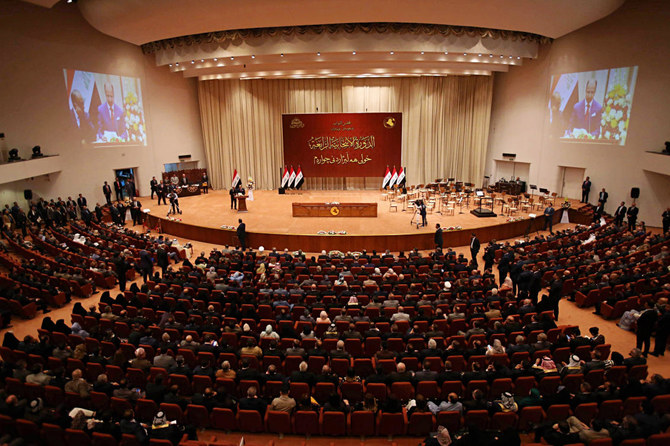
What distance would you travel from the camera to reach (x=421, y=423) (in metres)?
5.82

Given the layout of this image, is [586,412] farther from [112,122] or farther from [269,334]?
[112,122]

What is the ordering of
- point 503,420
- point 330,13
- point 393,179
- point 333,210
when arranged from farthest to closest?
point 393,179 → point 333,210 → point 330,13 → point 503,420

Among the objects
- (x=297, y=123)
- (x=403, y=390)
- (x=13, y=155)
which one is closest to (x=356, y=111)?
(x=297, y=123)

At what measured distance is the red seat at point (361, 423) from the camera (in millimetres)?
5809

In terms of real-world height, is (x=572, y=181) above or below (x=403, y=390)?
above

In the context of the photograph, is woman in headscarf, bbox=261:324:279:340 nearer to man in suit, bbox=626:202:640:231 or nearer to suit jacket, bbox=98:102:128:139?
man in suit, bbox=626:202:640:231

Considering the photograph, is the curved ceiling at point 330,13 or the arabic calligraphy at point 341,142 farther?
the arabic calligraphy at point 341,142

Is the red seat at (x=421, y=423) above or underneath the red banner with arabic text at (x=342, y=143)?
underneath

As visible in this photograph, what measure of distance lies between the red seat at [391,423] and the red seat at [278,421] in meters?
1.33

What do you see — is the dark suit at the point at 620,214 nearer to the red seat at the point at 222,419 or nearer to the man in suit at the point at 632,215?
the man in suit at the point at 632,215

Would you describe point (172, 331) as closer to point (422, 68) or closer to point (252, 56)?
point (252, 56)

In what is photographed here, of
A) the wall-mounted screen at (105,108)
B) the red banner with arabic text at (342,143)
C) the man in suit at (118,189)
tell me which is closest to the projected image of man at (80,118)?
the wall-mounted screen at (105,108)

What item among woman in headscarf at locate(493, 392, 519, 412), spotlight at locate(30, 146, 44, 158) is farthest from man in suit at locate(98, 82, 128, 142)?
woman in headscarf at locate(493, 392, 519, 412)

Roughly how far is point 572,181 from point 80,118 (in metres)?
26.3
